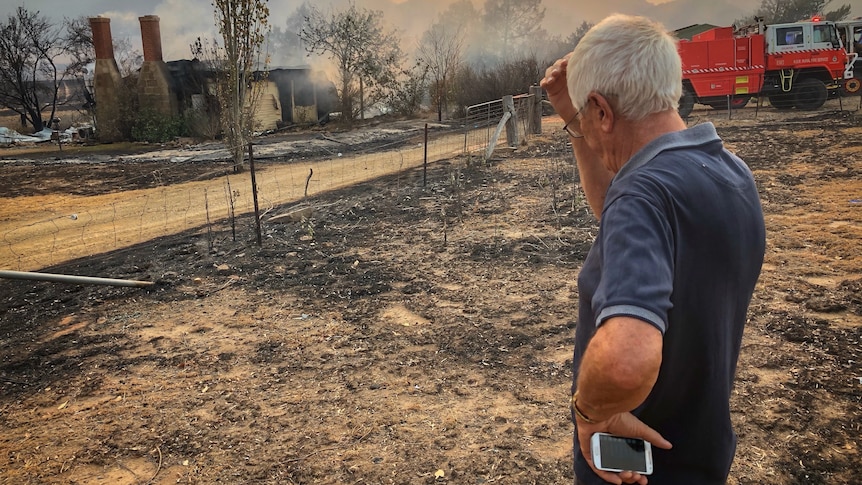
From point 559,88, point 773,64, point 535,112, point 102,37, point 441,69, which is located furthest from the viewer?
point 441,69

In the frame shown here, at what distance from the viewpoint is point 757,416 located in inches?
122

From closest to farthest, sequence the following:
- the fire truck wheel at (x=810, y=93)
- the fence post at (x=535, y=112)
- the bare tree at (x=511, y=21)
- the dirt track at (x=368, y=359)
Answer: the dirt track at (x=368, y=359)
the fence post at (x=535, y=112)
the fire truck wheel at (x=810, y=93)
the bare tree at (x=511, y=21)

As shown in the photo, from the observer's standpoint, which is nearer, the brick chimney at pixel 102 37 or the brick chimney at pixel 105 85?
the brick chimney at pixel 105 85

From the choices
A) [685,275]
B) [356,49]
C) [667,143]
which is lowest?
[685,275]

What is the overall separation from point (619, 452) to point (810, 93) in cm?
2044

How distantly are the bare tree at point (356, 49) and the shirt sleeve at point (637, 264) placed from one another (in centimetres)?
2331

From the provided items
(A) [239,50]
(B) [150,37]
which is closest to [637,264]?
(A) [239,50]

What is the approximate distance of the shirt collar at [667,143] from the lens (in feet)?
4.30

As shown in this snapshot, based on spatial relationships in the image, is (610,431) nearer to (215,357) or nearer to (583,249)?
(215,357)

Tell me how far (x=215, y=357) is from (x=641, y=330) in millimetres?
3524

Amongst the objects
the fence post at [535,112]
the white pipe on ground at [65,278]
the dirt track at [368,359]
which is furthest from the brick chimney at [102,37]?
the white pipe on ground at [65,278]

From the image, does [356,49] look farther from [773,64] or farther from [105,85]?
[773,64]

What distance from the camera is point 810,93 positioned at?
1791 centimetres

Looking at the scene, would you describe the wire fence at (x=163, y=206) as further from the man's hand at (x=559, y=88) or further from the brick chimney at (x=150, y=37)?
the brick chimney at (x=150, y=37)
